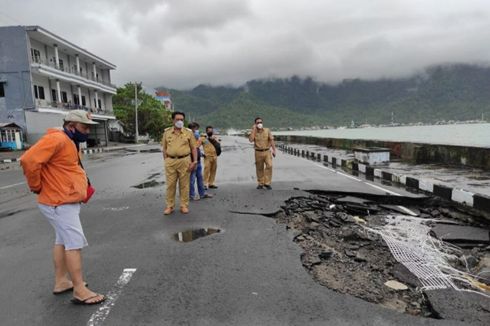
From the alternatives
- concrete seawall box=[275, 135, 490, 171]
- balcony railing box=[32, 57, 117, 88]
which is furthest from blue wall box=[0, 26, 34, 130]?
concrete seawall box=[275, 135, 490, 171]

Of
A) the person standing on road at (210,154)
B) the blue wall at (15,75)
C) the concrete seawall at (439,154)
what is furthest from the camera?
the blue wall at (15,75)

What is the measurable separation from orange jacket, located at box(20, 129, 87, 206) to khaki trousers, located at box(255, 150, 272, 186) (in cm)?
591

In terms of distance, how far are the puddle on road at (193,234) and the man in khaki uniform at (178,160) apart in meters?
1.17

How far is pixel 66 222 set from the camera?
10.2 feet

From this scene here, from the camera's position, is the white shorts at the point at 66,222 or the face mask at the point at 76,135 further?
the face mask at the point at 76,135

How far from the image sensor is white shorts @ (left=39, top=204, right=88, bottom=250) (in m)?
3.08

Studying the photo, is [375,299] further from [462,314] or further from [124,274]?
[124,274]

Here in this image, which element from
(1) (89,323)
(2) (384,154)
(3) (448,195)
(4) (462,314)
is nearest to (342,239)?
(4) (462,314)

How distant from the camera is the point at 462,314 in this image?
9.38ft

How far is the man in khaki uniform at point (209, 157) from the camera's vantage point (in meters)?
8.72

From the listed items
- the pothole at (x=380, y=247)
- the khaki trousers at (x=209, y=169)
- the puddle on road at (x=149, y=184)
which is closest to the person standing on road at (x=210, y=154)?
the khaki trousers at (x=209, y=169)

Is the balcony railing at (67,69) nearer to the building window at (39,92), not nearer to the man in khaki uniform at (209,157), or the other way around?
the building window at (39,92)

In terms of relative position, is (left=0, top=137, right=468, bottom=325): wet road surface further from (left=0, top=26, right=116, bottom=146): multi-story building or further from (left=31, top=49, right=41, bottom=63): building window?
(left=31, top=49, right=41, bottom=63): building window

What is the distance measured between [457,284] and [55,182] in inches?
152
